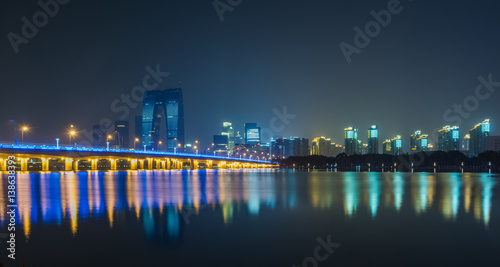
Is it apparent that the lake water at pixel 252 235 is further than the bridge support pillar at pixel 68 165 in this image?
No

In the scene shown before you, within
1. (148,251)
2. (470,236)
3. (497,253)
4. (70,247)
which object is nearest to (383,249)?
(497,253)

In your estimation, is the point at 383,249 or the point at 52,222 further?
the point at 52,222

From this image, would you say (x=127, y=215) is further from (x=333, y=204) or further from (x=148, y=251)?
(x=333, y=204)

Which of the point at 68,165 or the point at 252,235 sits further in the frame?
the point at 68,165

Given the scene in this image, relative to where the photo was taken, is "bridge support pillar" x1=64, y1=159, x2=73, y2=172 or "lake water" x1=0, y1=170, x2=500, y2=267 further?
"bridge support pillar" x1=64, y1=159, x2=73, y2=172

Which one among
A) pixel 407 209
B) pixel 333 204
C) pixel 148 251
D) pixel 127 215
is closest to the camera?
pixel 148 251

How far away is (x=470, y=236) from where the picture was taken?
1587 centimetres

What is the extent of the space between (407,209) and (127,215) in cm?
1666

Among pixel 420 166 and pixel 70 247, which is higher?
pixel 70 247

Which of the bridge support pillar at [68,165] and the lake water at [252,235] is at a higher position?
the lake water at [252,235]

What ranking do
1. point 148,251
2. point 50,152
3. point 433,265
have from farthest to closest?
point 50,152 < point 148,251 < point 433,265

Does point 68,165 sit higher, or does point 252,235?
point 252,235

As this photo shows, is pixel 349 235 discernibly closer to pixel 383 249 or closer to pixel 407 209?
pixel 383 249

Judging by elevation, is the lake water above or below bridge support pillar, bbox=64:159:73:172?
above
